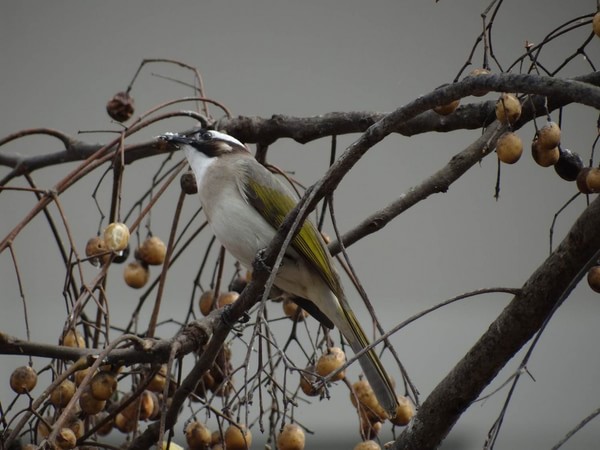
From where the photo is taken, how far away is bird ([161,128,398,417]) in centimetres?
306

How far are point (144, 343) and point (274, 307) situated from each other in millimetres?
3373

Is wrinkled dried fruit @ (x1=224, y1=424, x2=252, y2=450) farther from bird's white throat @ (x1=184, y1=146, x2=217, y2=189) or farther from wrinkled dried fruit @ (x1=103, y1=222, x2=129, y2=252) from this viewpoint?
bird's white throat @ (x1=184, y1=146, x2=217, y2=189)

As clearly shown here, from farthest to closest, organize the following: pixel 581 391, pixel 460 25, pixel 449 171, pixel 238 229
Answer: pixel 460 25 → pixel 581 391 → pixel 238 229 → pixel 449 171

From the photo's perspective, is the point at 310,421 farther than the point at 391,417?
Yes

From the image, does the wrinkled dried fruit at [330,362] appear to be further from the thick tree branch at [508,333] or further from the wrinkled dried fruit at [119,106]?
the wrinkled dried fruit at [119,106]

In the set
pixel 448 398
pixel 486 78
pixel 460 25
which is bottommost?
pixel 448 398

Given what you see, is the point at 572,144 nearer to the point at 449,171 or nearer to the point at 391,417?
the point at 449,171

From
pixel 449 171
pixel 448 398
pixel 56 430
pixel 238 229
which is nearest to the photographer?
pixel 56 430

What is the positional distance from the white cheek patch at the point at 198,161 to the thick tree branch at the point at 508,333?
5.08 feet

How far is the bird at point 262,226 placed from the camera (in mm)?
3059

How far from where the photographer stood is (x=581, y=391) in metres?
5.04

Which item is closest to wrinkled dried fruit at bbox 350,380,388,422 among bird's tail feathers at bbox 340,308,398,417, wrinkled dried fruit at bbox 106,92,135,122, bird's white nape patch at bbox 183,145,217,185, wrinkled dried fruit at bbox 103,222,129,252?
bird's tail feathers at bbox 340,308,398,417

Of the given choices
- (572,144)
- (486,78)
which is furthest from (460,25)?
(486,78)

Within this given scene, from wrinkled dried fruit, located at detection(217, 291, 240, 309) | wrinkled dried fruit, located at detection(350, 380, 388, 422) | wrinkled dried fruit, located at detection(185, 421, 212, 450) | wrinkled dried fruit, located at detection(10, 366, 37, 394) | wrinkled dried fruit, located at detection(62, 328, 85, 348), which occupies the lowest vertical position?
wrinkled dried fruit, located at detection(185, 421, 212, 450)
